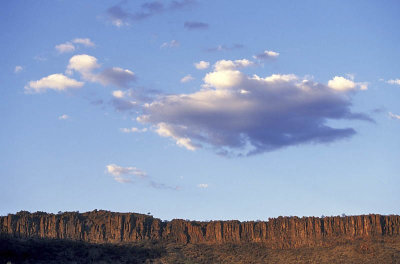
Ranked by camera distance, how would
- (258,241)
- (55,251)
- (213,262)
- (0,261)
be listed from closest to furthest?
(0,261)
(55,251)
(213,262)
(258,241)

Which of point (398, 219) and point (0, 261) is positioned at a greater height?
point (398, 219)

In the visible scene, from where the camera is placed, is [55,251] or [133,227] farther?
[133,227]

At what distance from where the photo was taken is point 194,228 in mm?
59250

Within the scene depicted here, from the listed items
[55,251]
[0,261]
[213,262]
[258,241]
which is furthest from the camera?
[258,241]

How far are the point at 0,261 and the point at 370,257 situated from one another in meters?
31.7

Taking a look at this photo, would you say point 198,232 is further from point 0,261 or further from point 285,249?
point 0,261

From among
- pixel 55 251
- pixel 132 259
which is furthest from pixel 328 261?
pixel 55 251

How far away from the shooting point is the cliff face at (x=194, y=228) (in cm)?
5588

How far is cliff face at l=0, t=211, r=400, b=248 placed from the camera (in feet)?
183

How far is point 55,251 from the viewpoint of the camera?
1925 inches

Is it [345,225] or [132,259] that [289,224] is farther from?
[132,259]

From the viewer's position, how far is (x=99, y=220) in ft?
199

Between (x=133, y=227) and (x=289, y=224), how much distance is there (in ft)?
53.7

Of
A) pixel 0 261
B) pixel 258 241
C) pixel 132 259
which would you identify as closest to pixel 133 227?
pixel 132 259
